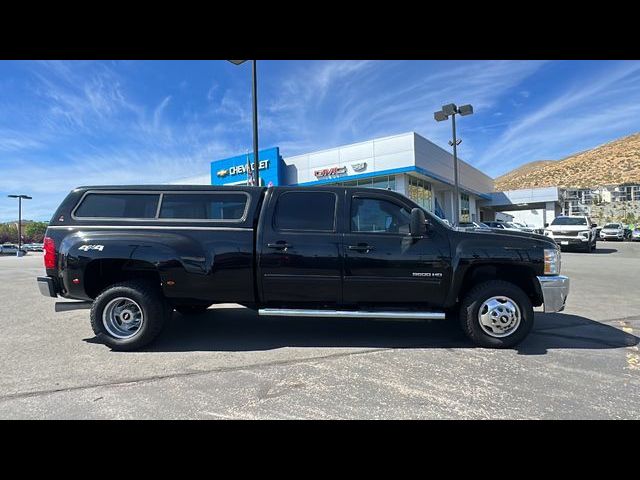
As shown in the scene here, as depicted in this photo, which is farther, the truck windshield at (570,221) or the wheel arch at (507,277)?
the truck windshield at (570,221)

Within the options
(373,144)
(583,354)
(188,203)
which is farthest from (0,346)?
(373,144)

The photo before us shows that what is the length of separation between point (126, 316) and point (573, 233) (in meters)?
19.9

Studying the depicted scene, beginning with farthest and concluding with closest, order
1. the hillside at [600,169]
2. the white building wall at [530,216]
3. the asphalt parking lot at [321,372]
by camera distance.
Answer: the hillside at [600,169] < the white building wall at [530,216] < the asphalt parking lot at [321,372]

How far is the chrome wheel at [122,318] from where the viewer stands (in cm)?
445

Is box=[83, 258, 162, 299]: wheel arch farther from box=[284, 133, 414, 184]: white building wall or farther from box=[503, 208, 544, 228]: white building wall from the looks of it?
box=[503, 208, 544, 228]: white building wall

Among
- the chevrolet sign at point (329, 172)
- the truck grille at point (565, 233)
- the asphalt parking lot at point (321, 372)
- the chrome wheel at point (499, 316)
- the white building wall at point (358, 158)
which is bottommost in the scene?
the asphalt parking lot at point (321, 372)

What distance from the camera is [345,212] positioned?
15.0 feet

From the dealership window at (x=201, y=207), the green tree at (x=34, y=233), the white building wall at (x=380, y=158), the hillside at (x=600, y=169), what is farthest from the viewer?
the green tree at (x=34, y=233)

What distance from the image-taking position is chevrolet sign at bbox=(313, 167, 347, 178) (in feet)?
85.0

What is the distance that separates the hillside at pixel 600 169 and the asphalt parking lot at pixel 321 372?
75779 millimetres

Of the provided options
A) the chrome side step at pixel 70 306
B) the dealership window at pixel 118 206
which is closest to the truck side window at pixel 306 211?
the dealership window at pixel 118 206

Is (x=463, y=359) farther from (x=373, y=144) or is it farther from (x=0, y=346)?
(x=373, y=144)

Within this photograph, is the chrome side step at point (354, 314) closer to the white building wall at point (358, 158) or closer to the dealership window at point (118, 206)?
the dealership window at point (118, 206)
